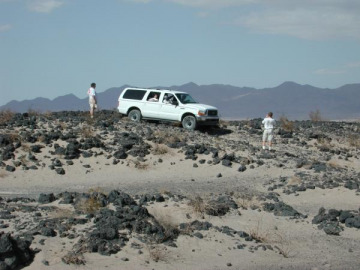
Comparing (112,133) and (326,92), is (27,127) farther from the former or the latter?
(326,92)

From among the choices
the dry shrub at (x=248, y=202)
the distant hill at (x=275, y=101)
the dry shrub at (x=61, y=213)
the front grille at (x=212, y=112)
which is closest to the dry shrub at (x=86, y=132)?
the front grille at (x=212, y=112)

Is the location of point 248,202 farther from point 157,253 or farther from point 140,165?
point 140,165

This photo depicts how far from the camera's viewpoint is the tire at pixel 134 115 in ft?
86.3

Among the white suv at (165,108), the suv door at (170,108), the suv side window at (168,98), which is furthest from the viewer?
the suv side window at (168,98)

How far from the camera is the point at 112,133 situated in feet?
76.1

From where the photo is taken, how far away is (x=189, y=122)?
25453mm

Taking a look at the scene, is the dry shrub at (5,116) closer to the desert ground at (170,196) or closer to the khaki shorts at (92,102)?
the desert ground at (170,196)

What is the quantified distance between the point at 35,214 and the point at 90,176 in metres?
6.67

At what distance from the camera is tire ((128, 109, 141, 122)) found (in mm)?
26295

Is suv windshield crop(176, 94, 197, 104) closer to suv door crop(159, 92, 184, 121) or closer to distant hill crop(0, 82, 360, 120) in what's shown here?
suv door crop(159, 92, 184, 121)

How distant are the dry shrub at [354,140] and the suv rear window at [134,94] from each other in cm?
992

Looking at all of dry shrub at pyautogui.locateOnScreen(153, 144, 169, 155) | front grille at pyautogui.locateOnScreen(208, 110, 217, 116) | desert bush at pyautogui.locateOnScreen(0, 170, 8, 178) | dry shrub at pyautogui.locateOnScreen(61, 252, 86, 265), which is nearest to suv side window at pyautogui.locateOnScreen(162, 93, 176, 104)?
front grille at pyautogui.locateOnScreen(208, 110, 217, 116)

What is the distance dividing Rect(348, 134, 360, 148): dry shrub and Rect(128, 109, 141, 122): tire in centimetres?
988

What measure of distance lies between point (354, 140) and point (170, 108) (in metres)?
9.19
